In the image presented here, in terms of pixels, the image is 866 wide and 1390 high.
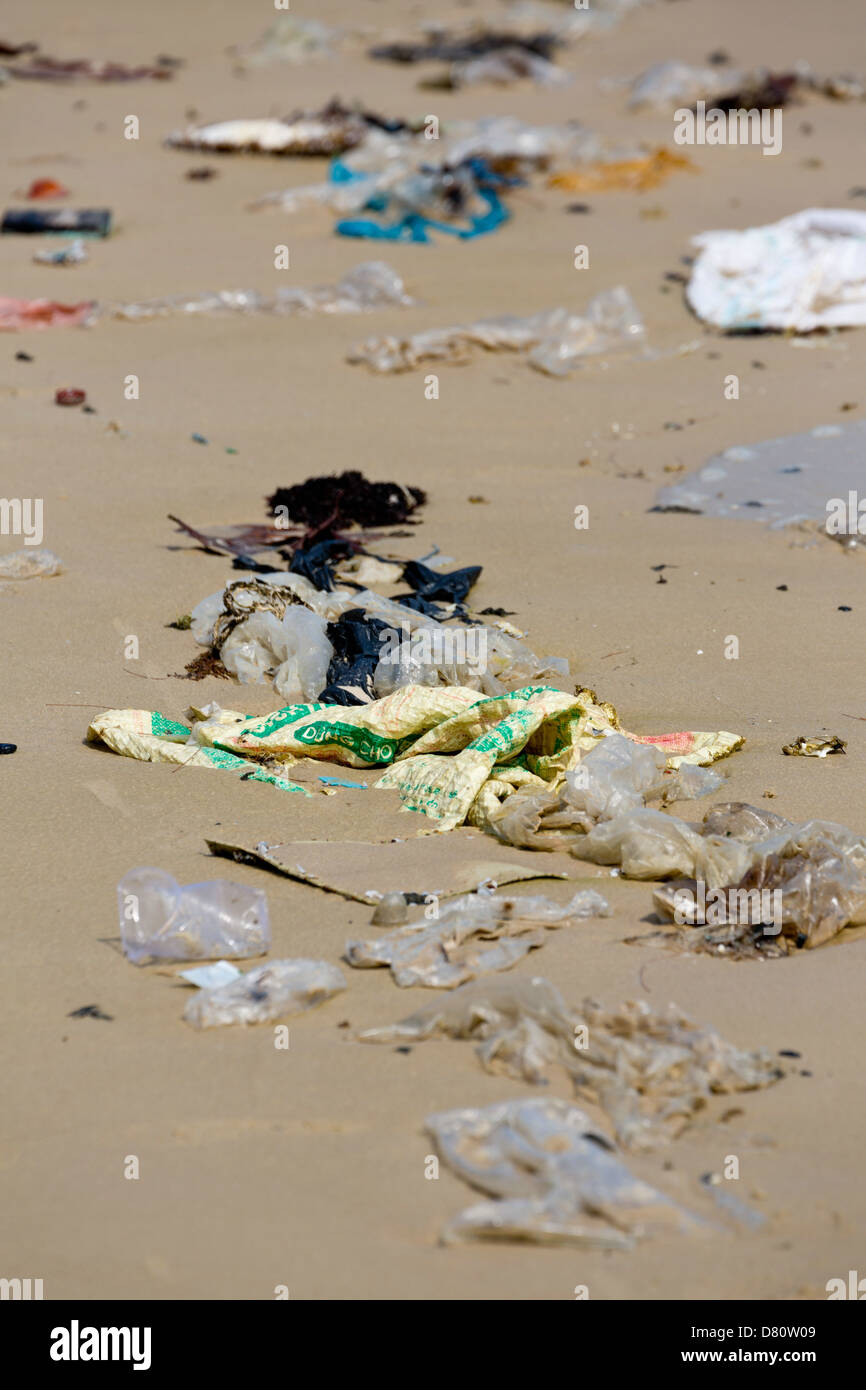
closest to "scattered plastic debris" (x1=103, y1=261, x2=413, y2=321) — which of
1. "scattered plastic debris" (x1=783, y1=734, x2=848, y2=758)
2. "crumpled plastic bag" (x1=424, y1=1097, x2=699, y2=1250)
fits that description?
"scattered plastic debris" (x1=783, y1=734, x2=848, y2=758)

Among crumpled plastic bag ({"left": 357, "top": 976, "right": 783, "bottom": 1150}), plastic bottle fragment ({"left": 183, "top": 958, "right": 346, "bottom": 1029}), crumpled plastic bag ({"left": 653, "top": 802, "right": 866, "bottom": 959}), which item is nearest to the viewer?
crumpled plastic bag ({"left": 357, "top": 976, "right": 783, "bottom": 1150})

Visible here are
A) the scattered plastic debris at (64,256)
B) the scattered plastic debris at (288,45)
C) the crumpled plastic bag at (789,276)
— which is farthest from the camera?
the scattered plastic debris at (288,45)

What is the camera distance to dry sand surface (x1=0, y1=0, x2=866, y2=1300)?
220 centimetres

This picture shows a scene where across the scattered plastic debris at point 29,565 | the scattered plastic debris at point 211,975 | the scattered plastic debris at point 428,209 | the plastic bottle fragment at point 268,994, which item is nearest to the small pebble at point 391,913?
the plastic bottle fragment at point 268,994

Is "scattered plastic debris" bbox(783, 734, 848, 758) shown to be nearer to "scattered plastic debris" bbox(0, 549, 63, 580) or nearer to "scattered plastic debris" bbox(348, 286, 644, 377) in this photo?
"scattered plastic debris" bbox(0, 549, 63, 580)

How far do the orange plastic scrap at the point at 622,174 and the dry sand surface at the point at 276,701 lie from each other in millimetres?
144

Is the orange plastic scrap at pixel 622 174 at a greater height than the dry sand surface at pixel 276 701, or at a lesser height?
greater

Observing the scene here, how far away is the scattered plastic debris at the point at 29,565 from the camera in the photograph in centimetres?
494

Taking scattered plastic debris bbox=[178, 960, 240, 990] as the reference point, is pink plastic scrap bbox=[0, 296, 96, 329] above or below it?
above

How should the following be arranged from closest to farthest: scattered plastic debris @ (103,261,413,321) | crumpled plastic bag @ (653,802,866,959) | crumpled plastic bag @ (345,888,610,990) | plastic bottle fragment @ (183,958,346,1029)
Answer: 1. plastic bottle fragment @ (183,958,346,1029)
2. crumpled plastic bag @ (345,888,610,990)
3. crumpled plastic bag @ (653,802,866,959)
4. scattered plastic debris @ (103,261,413,321)

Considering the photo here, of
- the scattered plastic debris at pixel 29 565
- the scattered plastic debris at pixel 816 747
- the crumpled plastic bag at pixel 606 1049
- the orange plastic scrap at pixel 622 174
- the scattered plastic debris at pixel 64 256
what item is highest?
the orange plastic scrap at pixel 622 174

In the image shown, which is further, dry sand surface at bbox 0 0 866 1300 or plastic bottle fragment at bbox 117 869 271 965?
plastic bottle fragment at bbox 117 869 271 965

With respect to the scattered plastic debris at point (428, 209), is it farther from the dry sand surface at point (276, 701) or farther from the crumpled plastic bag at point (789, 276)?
the crumpled plastic bag at point (789, 276)

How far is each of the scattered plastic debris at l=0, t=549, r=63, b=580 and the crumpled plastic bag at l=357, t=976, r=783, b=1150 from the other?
285cm
